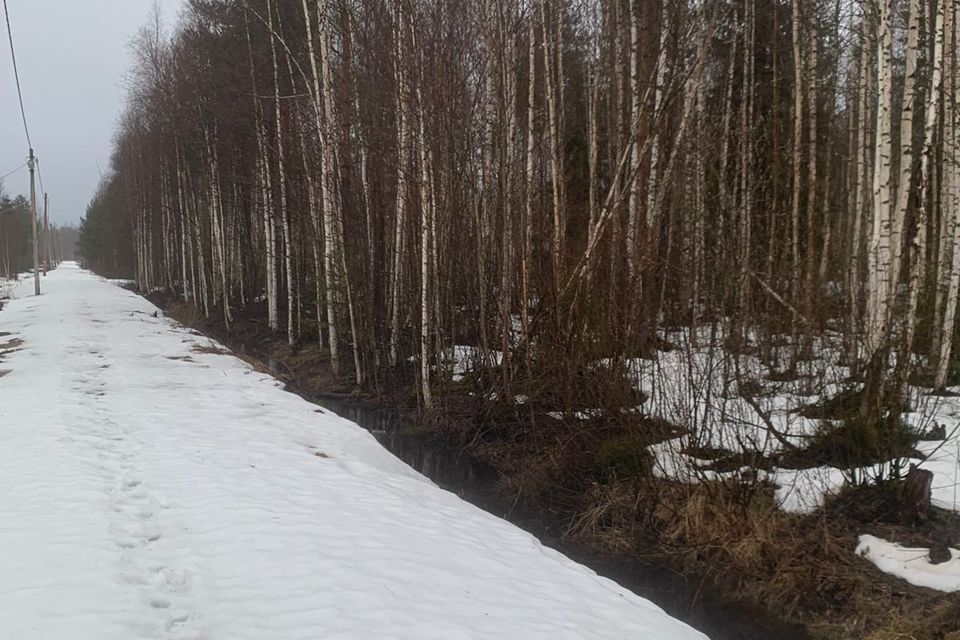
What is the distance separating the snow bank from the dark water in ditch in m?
1.00

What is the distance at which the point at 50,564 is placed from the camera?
149 inches

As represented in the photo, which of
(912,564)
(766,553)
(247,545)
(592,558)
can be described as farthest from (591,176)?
(247,545)

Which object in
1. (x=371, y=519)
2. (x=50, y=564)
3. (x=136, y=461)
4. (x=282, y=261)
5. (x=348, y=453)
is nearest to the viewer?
(x=50, y=564)

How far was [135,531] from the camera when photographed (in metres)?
4.49

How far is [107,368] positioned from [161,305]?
70.5 ft

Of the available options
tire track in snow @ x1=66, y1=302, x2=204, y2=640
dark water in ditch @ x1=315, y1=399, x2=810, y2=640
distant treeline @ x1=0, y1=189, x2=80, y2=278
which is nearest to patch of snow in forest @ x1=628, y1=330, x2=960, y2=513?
dark water in ditch @ x1=315, y1=399, x2=810, y2=640

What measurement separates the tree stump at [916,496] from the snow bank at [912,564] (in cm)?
37

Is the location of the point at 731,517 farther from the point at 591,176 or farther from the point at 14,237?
the point at 14,237

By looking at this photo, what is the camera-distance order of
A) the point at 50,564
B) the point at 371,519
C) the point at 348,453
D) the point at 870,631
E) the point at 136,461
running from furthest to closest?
the point at 348,453
the point at 136,461
the point at 371,519
the point at 870,631
the point at 50,564

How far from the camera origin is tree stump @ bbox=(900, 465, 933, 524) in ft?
18.3

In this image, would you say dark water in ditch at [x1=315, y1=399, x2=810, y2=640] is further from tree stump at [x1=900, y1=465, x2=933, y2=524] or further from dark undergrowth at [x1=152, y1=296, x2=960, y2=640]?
A: tree stump at [x1=900, y1=465, x2=933, y2=524]

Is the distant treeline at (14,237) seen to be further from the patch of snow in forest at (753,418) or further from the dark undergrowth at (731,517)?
the patch of snow in forest at (753,418)

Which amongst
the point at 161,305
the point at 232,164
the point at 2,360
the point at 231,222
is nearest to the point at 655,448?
the point at 2,360

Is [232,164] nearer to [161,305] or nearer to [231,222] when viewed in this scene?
[231,222]
